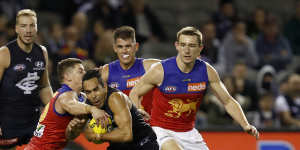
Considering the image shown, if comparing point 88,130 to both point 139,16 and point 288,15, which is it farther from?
point 288,15

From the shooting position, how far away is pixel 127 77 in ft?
26.0

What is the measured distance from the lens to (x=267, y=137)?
10.2 m

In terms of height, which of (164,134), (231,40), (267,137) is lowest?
(267,137)

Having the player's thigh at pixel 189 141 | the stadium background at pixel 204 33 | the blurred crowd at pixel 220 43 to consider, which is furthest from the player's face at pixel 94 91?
the blurred crowd at pixel 220 43

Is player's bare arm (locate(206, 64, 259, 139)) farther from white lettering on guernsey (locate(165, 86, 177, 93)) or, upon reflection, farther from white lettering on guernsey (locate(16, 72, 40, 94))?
white lettering on guernsey (locate(16, 72, 40, 94))

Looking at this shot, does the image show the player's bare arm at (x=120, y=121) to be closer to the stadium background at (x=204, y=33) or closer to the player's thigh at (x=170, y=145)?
the player's thigh at (x=170, y=145)

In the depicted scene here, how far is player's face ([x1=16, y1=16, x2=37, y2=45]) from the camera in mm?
7397

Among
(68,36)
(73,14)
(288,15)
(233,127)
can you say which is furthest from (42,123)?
(288,15)

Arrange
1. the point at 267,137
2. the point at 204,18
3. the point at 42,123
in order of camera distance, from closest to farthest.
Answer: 1. the point at 42,123
2. the point at 267,137
3. the point at 204,18

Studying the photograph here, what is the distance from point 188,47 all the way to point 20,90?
2315 millimetres

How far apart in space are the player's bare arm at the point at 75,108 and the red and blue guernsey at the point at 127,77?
1527 millimetres

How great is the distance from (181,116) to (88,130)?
5.14ft

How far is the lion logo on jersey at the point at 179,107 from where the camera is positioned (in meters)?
7.29

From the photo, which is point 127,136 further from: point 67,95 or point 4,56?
point 4,56
